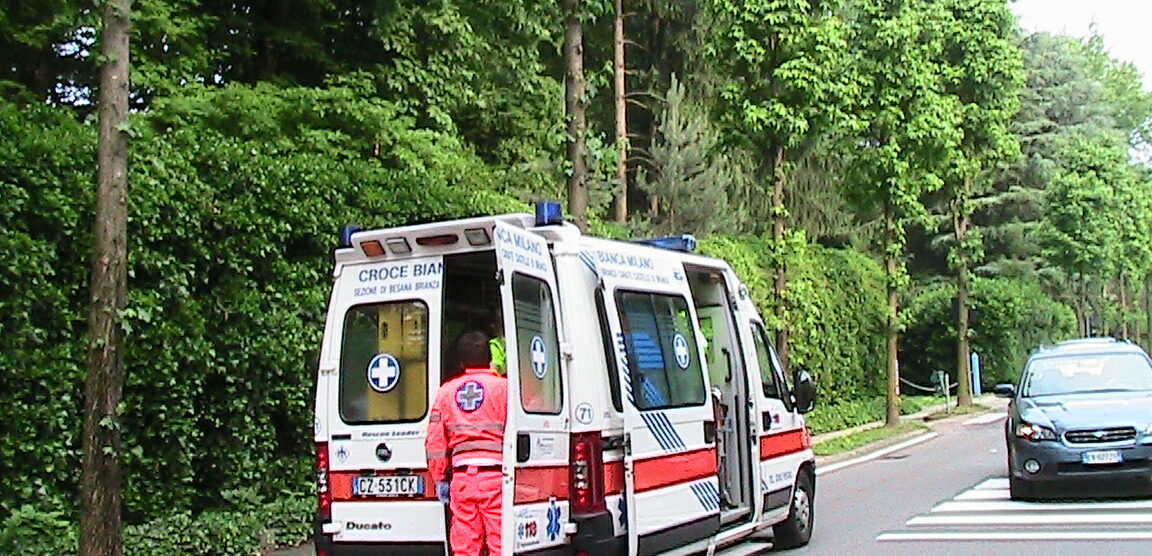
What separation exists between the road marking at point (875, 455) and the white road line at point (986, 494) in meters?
3.94

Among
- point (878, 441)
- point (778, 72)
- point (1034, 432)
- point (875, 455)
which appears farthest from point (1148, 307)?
point (1034, 432)

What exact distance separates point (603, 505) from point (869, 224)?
3172cm

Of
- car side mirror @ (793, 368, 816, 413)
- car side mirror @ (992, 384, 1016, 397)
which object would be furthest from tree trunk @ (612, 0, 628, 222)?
car side mirror @ (793, 368, 816, 413)

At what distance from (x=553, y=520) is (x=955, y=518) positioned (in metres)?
6.85

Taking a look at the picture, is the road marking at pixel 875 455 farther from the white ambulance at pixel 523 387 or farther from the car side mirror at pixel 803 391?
the white ambulance at pixel 523 387

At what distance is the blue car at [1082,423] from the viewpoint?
13266 millimetres

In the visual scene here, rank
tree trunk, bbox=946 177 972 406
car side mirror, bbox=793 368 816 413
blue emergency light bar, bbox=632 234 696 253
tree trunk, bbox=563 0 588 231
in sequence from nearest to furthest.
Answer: blue emergency light bar, bbox=632 234 696 253, car side mirror, bbox=793 368 816 413, tree trunk, bbox=563 0 588 231, tree trunk, bbox=946 177 972 406

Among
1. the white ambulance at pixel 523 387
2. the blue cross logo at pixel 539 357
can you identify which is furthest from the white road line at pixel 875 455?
the blue cross logo at pixel 539 357

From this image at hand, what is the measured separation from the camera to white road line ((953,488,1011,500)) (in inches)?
594

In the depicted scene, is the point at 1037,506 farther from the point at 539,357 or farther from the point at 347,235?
the point at 347,235

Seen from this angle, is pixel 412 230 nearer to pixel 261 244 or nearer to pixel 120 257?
pixel 120 257

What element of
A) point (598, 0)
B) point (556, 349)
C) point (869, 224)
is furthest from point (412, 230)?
point (869, 224)

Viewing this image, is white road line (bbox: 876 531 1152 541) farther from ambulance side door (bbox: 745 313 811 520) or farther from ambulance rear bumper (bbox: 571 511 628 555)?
ambulance rear bumper (bbox: 571 511 628 555)

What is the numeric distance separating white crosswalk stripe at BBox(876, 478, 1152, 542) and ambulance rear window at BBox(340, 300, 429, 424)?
566 centimetres
